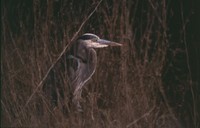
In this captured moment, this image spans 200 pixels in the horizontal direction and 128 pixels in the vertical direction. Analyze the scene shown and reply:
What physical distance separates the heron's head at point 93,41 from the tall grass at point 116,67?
0.13ft

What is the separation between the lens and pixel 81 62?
7.28 metres

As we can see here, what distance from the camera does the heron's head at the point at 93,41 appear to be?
7168 millimetres

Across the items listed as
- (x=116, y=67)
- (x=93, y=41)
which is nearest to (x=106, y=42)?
(x=93, y=41)

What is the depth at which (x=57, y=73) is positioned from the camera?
7.37m

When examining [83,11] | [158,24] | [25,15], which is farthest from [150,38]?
[25,15]

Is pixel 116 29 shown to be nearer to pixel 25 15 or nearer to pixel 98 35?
pixel 98 35

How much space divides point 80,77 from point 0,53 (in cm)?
102

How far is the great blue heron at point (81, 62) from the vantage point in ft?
23.7

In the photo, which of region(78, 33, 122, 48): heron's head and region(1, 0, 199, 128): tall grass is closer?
region(1, 0, 199, 128): tall grass

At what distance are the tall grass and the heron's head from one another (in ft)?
0.13

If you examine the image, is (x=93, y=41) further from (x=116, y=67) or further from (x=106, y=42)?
(x=116, y=67)

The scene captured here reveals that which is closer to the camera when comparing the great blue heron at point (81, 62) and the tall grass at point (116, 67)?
the tall grass at point (116, 67)

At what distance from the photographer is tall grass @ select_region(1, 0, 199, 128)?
7.00 metres

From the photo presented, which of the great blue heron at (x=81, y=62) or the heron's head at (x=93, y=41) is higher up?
the heron's head at (x=93, y=41)
